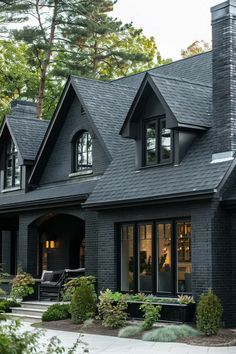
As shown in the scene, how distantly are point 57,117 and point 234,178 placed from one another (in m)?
8.94

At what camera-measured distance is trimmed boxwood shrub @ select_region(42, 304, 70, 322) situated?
661 inches

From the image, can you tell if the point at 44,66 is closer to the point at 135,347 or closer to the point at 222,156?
the point at 222,156

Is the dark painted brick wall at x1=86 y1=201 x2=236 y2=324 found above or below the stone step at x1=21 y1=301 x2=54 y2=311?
above

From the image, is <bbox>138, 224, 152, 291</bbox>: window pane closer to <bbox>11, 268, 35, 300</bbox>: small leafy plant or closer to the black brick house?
the black brick house

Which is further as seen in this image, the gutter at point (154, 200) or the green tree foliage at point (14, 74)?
the green tree foliage at point (14, 74)

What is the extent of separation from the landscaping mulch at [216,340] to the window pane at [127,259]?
381 centimetres

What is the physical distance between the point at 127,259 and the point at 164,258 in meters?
1.41

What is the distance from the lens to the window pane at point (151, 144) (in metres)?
17.2

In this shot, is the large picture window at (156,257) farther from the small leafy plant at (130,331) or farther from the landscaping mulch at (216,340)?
the landscaping mulch at (216,340)

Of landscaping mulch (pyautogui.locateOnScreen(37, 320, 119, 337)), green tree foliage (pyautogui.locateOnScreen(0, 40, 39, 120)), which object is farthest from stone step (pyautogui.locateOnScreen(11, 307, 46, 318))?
green tree foliage (pyautogui.locateOnScreen(0, 40, 39, 120))

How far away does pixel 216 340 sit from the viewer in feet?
41.9

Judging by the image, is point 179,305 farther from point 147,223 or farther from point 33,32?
point 33,32

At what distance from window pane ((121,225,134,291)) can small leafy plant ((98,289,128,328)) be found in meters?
1.18

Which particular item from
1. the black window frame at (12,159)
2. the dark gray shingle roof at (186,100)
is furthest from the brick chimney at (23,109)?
the dark gray shingle roof at (186,100)
